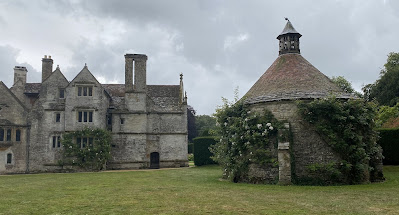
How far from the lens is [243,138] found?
17.7 metres

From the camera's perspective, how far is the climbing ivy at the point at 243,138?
1702 cm

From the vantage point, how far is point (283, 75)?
1917 centimetres

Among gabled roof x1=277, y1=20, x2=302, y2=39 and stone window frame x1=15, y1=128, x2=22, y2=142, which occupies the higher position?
gabled roof x1=277, y1=20, x2=302, y2=39

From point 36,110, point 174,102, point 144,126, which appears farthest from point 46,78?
point 174,102

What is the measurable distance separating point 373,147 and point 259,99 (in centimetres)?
600

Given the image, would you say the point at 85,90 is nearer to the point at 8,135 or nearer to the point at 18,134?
the point at 18,134

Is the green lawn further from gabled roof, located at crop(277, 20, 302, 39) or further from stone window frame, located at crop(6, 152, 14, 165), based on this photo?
stone window frame, located at crop(6, 152, 14, 165)

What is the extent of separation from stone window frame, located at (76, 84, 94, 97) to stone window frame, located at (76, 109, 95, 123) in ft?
5.01

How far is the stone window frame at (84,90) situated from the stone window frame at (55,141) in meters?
4.34

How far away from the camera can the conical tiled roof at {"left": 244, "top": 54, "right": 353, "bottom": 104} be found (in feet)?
56.7

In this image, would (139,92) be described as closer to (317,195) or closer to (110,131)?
(110,131)

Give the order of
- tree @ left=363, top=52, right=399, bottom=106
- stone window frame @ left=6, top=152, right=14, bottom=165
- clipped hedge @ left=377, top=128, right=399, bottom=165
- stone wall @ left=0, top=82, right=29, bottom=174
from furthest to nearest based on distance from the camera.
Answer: tree @ left=363, top=52, right=399, bottom=106 → stone window frame @ left=6, top=152, right=14, bottom=165 → stone wall @ left=0, top=82, right=29, bottom=174 → clipped hedge @ left=377, top=128, right=399, bottom=165

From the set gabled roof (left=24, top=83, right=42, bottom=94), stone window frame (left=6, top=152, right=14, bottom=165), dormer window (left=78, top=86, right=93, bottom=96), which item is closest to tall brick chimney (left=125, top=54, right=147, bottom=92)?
dormer window (left=78, top=86, right=93, bottom=96)

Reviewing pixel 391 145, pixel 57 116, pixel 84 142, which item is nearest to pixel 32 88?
pixel 57 116
